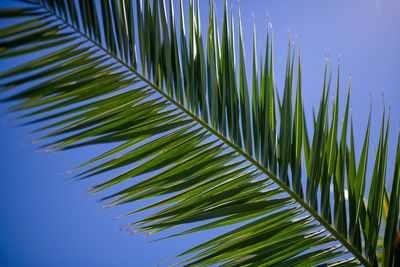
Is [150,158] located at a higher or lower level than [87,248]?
higher

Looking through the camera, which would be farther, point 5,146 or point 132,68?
point 5,146

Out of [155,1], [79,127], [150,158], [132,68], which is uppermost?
[155,1]

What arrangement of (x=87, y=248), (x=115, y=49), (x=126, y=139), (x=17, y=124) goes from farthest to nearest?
(x=87, y=248) → (x=115, y=49) → (x=126, y=139) → (x=17, y=124)

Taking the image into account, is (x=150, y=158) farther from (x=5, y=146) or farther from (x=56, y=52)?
(x=5, y=146)

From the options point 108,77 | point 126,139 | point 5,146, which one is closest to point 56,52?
point 108,77

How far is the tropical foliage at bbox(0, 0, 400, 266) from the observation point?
818mm

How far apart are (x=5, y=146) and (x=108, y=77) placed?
9.63 metres

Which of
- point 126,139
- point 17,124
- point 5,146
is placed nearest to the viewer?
point 17,124

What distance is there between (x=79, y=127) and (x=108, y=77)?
0.19 metres

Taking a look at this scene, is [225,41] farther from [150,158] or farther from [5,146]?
[5,146]

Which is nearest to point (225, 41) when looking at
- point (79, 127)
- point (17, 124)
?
point (79, 127)

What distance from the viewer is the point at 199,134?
974 mm

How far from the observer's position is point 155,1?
969 mm

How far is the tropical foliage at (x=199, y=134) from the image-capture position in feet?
2.68
